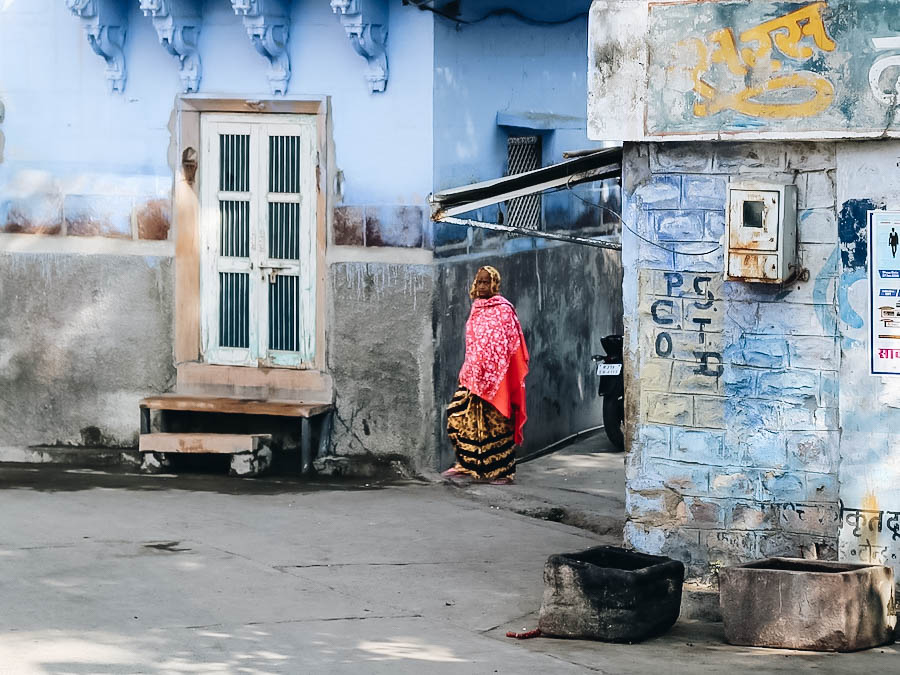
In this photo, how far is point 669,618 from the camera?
811 cm

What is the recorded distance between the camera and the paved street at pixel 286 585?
7.54 metres

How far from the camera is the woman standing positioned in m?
11.7

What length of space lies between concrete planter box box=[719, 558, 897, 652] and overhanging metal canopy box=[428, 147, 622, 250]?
2.32 metres

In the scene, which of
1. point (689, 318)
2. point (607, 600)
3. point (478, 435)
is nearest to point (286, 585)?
point (607, 600)

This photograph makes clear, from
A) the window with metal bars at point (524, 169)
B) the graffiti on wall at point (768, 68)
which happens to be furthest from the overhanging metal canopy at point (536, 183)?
the window with metal bars at point (524, 169)

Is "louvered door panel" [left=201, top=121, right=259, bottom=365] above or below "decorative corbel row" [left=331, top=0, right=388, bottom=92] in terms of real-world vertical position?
below

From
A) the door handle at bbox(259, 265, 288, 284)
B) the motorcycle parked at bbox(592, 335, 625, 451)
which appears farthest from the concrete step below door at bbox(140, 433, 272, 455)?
the motorcycle parked at bbox(592, 335, 625, 451)

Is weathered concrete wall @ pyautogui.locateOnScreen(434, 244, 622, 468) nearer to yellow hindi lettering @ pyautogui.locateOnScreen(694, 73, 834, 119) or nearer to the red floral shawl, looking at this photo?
the red floral shawl

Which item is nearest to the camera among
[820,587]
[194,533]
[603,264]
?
[820,587]

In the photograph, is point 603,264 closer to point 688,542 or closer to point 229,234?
point 229,234

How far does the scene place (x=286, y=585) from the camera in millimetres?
8930

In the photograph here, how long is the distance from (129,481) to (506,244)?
3261 millimetres

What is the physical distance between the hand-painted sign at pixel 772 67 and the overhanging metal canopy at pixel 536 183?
2.10 ft

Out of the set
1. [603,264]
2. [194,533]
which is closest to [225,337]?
[194,533]
